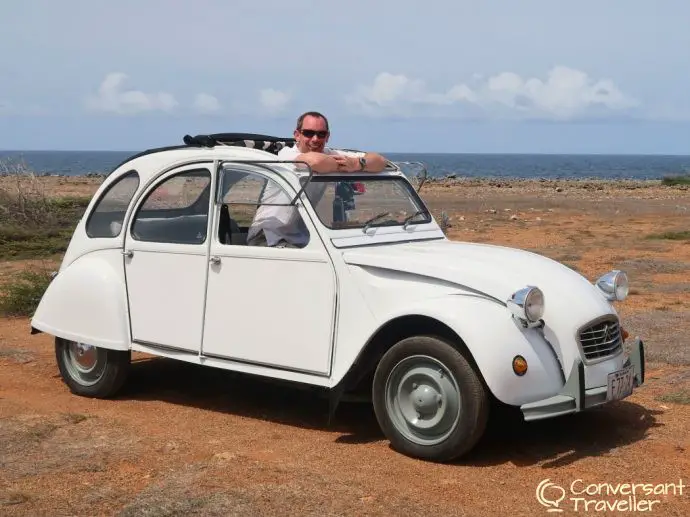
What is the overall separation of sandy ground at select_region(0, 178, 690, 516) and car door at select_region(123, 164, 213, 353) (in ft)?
2.13

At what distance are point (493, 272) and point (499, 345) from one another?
53 cm

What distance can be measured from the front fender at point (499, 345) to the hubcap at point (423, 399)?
252mm

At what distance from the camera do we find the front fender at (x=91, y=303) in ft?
23.1

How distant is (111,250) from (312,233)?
188 cm

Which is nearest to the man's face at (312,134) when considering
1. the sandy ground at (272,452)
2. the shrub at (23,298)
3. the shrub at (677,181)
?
the sandy ground at (272,452)

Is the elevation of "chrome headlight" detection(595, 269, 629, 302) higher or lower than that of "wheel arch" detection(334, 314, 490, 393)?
higher

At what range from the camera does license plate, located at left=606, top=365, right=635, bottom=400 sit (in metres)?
5.65

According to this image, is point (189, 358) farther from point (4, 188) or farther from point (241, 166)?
point (4, 188)

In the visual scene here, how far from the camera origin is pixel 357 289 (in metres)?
5.91

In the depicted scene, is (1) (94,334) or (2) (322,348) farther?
(1) (94,334)

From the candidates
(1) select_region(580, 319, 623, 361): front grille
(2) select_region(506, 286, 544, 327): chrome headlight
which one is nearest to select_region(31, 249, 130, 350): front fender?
(2) select_region(506, 286, 544, 327): chrome headlight

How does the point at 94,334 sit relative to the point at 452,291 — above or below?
below

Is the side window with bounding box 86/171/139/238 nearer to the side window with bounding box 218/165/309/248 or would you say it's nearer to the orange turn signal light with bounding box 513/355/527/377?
the side window with bounding box 218/165/309/248

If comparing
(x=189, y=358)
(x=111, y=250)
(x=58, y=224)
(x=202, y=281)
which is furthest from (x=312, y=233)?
(x=58, y=224)
